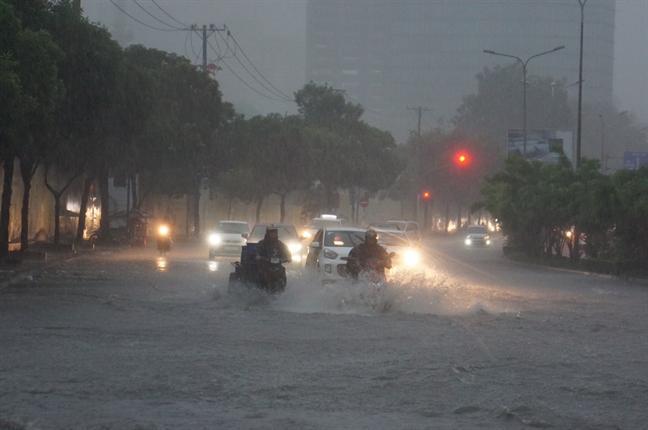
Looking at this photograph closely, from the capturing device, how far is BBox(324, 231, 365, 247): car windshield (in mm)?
22578

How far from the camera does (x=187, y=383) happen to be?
954 centimetres

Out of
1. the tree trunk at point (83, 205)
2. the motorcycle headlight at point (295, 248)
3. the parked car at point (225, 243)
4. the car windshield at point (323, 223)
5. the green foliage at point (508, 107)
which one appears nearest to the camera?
the motorcycle headlight at point (295, 248)

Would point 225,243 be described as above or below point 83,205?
below

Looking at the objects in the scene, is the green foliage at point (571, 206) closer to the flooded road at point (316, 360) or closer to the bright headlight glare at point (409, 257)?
the bright headlight glare at point (409, 257)

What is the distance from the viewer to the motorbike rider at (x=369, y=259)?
57.2ft

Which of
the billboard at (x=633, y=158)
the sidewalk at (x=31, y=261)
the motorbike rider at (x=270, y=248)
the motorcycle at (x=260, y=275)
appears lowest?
the sidewalk at (x=31, y=261)

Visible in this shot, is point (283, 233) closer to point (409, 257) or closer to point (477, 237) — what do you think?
point (409, 257)

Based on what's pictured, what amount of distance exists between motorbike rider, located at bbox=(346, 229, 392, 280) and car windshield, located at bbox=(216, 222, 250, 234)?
18.8 m

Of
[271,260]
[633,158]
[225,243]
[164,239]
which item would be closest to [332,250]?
[271,260]

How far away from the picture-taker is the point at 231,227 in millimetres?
36750

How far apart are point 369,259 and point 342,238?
5.50 m

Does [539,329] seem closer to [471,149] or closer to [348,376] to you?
[348,376]

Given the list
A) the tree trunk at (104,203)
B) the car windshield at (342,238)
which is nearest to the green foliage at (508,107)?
the tree trunk at (104,203)

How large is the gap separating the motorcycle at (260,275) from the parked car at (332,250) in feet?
9.12
